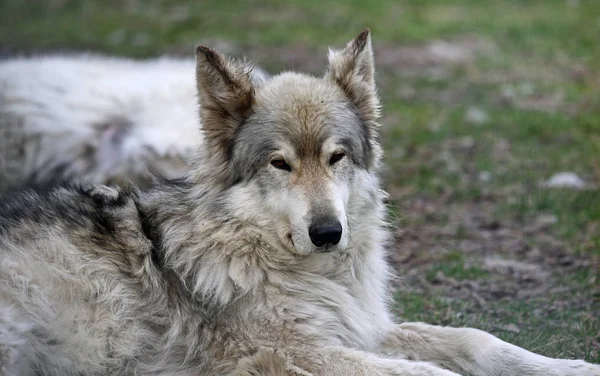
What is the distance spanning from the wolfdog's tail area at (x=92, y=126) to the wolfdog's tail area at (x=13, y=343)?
3.79m

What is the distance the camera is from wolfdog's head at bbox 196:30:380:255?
16.1 feet

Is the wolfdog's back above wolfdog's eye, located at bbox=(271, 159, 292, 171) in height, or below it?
below

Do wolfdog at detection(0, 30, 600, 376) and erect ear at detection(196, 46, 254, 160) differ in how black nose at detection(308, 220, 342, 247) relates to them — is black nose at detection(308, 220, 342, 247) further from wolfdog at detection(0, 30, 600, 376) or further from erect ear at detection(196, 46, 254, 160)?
erect ear at detection(196, 46, 254, 160)

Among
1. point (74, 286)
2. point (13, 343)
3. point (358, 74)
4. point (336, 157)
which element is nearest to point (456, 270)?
point (358, 74)

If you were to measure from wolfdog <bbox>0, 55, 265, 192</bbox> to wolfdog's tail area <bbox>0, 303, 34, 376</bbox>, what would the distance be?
151 inches

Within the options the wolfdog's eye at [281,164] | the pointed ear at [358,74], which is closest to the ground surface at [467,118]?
the pointed ear at [358,74]

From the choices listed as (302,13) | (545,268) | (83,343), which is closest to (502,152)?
(545,268)

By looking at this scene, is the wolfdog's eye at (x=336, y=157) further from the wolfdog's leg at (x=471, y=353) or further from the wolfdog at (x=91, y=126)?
the wolfdog at (x=91, y=126)

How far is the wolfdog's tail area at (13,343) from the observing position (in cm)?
450

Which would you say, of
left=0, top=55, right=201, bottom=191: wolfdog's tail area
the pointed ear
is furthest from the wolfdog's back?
left=0, top=55, right=201, bottom=191: wolfdog's tail area

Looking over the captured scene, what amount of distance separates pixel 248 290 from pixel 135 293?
2.01 feet

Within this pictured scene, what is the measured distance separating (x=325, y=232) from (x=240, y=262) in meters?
0.58

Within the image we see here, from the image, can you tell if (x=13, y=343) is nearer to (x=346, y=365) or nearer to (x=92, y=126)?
(x=346, y=365)

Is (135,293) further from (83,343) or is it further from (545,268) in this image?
(545,268)
